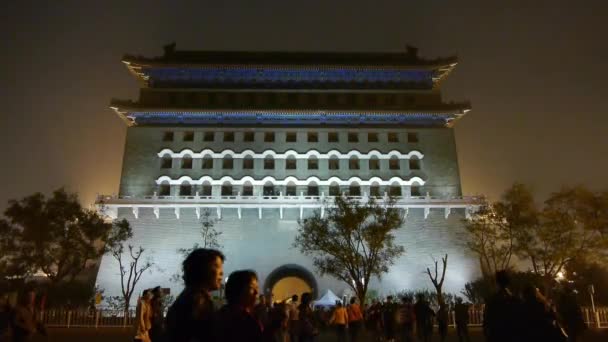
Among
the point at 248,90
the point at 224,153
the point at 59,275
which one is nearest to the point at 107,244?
the point at 59,275

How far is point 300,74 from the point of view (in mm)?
40438

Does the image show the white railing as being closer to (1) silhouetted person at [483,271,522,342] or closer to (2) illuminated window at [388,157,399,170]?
(2) illuminated window at [388,157,399,170]

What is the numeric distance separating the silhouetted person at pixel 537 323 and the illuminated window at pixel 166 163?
112 feet

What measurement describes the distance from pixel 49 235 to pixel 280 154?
16759 mm

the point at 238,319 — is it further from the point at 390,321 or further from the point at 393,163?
the point at 393,163

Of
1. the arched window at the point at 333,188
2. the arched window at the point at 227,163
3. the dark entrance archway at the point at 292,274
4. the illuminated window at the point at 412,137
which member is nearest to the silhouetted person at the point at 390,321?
the dark entrance archway at the point at 292,274

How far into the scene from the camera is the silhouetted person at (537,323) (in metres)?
4.77

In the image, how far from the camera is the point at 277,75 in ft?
133

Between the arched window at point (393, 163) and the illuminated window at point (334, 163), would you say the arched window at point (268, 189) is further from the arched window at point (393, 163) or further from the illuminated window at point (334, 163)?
the arched window at point (393, 163)

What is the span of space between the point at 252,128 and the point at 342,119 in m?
7.30

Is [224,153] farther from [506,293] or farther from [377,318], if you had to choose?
[506,293]

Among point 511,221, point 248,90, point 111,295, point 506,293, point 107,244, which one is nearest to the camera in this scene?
point 506,293

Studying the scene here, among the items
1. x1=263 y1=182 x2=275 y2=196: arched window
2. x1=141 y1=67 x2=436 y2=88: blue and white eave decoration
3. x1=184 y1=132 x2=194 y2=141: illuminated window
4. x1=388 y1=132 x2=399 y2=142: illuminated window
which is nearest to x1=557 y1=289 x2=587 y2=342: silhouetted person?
x1=263 y1=182 x2=275 y2=196: arched window

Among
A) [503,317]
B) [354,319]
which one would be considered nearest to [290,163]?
[354,319]
